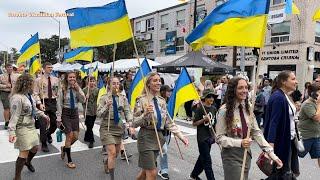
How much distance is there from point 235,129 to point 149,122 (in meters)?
1.22

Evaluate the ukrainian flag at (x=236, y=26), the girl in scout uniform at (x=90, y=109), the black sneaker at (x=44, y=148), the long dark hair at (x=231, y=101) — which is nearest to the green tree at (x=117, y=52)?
the girl in scout uniform at (x=90, y=109)

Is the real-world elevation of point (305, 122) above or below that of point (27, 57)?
below

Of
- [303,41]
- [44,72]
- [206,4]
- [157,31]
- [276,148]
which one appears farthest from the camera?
[157,31]

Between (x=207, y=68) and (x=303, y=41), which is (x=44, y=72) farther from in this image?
(x=303, y=41)

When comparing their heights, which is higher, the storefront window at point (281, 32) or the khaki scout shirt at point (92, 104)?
the storefront window at point (281, 32)

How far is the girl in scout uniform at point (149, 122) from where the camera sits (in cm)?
469

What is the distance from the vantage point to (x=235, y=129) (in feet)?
13.0

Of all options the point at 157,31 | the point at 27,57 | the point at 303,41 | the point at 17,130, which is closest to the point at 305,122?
the point at 17,130

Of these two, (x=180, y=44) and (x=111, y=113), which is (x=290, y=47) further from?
(x=111, y=113)

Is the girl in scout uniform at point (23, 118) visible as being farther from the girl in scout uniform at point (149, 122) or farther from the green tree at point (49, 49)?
the green tree at point (49, 49)

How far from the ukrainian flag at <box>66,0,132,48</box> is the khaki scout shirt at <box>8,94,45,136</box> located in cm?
132

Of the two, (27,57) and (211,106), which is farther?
(27,57)

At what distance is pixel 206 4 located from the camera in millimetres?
33969

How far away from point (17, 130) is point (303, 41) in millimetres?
23695
